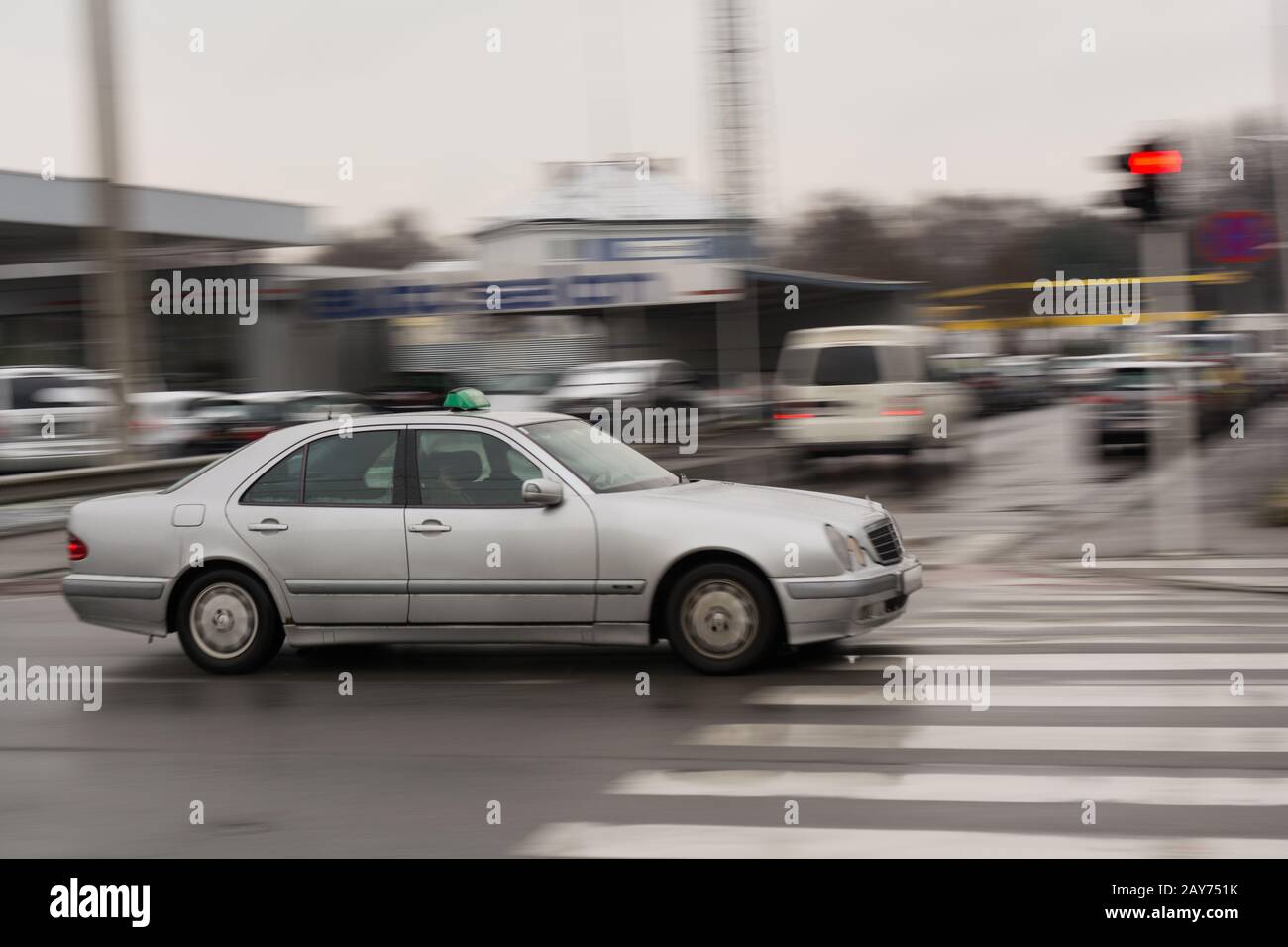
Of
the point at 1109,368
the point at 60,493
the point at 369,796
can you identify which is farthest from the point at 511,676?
the point at 1109,368

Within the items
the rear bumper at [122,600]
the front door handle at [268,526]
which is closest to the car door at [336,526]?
the front door handle at [268,526]

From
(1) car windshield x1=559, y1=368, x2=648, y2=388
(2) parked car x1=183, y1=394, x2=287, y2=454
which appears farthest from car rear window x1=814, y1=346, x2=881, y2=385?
(1) car windshield x1=559, y1=368, x2=648, y2=388

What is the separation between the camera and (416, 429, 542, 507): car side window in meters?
8.00

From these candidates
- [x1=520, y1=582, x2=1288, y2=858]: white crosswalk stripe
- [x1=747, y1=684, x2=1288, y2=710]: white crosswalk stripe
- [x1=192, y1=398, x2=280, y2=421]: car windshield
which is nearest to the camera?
[x1=520, y1=582, x2=1288, y2=858]: white crosswalk stripe

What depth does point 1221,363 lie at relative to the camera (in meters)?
29.0

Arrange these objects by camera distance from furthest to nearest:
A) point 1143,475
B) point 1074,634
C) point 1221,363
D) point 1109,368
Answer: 1. point 1221,363
2. point 1109,368
3. point 1143,475
4. point 1074,634

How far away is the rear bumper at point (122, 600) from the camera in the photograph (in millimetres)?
8305

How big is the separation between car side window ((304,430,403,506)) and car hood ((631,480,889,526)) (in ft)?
4.73

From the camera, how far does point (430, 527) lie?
26.1 ft

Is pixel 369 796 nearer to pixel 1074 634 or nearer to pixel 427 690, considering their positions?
pixel 427 690

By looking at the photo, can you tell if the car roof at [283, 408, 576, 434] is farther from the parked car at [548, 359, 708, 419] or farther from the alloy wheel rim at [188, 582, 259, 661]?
the parked car at [548, 359, 708, 419]

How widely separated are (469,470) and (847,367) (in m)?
15.0

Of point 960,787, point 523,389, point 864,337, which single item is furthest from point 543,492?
point 523,389

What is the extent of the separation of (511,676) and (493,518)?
87 centimetres
